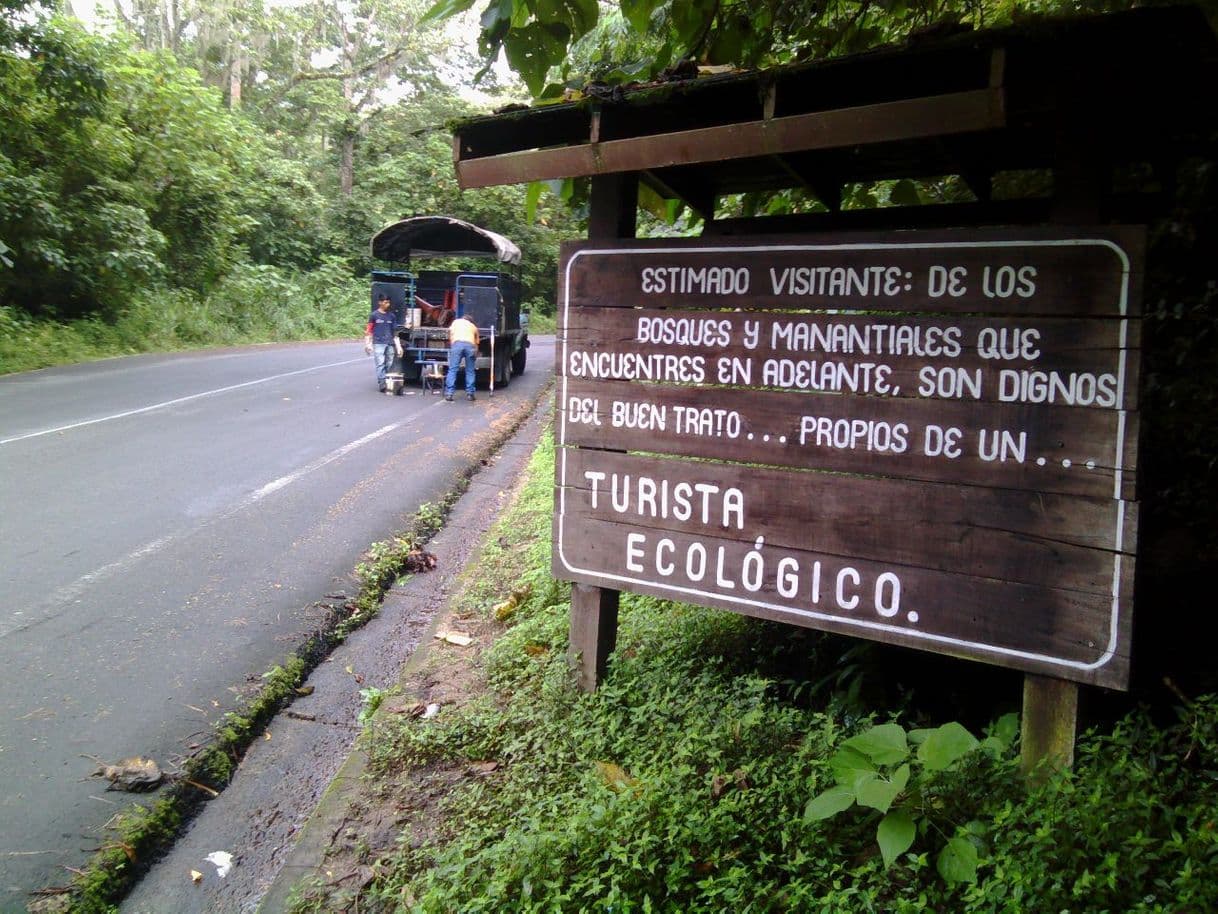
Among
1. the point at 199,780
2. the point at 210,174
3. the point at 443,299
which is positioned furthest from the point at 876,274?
the point at 210,174

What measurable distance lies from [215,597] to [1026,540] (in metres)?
4.76

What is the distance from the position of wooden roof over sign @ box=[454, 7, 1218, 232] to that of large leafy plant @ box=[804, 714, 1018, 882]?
184 centimetres

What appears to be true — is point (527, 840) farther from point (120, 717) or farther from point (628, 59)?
point (628, 59)

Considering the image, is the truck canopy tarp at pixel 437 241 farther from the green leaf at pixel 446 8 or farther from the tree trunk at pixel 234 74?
the tree trunk at pixel 234 74

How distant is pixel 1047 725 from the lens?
114 inches

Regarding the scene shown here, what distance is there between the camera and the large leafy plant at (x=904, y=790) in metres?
2.48

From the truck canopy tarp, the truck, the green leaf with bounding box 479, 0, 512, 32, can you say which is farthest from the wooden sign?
the truck canopy tarp

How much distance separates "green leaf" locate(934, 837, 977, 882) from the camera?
242cm

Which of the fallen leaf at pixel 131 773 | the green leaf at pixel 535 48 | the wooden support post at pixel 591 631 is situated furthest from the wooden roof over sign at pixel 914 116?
the fallen leaf at pixel 131 773

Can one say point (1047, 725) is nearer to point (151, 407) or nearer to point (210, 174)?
point (151, 407)

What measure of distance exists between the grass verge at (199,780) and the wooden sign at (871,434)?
5.67 feet

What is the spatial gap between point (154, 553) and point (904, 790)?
5529mm

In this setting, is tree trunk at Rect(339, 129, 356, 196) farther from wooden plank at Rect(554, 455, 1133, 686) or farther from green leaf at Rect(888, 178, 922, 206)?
wooden plank at Rect(554, 455, 1133, 686)

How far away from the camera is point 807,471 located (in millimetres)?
3270
